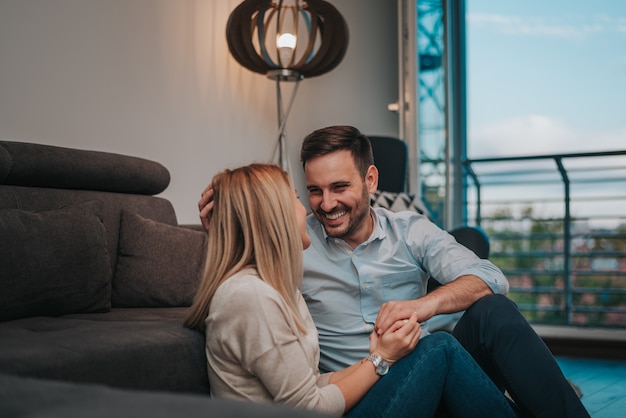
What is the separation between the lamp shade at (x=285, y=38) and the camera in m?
3.10

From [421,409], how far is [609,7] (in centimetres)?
391

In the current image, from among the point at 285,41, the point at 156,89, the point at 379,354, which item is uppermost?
the point at 285,41

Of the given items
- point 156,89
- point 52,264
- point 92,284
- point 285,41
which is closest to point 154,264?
point 92,284

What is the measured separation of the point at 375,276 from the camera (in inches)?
68.7

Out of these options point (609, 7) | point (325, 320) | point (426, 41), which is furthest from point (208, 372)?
point (609, 7)

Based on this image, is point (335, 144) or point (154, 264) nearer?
point (335, 144)

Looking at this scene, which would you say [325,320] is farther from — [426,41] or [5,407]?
[426,41]

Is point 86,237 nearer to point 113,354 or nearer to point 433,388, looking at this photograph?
point 113,354

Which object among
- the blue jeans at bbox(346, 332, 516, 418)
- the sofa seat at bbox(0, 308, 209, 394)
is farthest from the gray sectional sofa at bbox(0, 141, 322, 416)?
the blue jeans at bbox(346, 332, 516, 418)

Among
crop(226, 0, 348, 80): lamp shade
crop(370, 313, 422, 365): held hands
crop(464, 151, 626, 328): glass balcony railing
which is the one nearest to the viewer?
crop(370, 313, 422, 365): held hands

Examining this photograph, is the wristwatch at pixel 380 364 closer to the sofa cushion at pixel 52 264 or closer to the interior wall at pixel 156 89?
the sofa cushion at pixel 52 264

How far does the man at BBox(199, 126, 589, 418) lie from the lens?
1486 millimetres

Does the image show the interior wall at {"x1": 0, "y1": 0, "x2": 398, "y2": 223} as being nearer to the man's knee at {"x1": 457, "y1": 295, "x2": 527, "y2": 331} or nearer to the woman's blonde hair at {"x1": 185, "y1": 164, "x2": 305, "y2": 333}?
the woman's blonde hair at {"x1": 185, "y1": 164, "x2": 305, "y2": 333}

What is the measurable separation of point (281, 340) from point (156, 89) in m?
2.05
